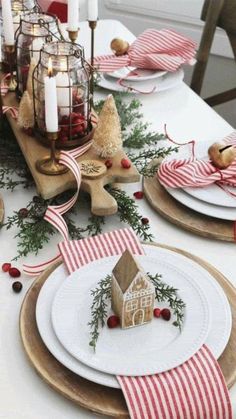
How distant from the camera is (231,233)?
1.01 meters

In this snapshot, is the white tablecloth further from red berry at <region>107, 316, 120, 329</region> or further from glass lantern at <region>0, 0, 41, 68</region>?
A: glass lantern at <region>0, 0, 41, 68</region>

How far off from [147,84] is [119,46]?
152mm

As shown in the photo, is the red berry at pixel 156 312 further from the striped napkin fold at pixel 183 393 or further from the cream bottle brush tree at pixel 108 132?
the cream bottle brush tree at pixel 108 132

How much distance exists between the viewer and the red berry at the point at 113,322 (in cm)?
78

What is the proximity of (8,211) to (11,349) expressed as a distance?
36cm

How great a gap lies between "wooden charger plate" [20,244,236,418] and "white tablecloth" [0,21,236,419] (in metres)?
0.02

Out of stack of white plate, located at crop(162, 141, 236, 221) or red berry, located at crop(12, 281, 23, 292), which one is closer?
red berry, located at crop(12, 281, 23, 292)

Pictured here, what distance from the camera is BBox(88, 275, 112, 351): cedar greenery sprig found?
0.76m

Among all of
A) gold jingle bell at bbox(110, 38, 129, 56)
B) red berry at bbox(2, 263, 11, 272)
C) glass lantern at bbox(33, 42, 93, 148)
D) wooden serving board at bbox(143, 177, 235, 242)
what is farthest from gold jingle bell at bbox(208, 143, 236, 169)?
gold jingle bell at bbox(110, 38, 129, 56)

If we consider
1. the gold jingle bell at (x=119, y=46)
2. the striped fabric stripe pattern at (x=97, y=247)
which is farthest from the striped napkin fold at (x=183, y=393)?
the gold jingle bell at (x=119, y=46)

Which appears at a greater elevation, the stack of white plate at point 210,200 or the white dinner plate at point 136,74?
the stack of white plate at point 210,200

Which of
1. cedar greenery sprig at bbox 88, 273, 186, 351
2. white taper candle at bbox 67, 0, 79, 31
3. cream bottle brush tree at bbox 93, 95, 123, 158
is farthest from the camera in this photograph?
white taper candle at bbox 67, 0, 79, 31

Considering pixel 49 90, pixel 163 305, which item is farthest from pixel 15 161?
pixel 163 305

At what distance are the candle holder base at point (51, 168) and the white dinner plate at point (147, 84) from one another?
0.50m
